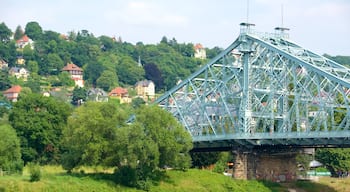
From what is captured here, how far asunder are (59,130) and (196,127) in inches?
543

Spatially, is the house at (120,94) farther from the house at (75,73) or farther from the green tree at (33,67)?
the green tree at (33,67)

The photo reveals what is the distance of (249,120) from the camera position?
244 feet

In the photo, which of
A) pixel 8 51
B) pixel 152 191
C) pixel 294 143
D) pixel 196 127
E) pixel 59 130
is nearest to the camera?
pixel 152 191

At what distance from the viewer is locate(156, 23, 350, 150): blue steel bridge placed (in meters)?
69.0

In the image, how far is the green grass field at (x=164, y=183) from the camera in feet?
192

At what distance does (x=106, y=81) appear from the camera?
181750mm

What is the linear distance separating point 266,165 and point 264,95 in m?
6.53

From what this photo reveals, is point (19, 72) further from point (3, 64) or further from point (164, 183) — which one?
point (164, 183)

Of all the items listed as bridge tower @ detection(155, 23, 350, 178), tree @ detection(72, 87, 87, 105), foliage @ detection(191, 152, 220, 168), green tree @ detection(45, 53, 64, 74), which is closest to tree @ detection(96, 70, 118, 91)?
green tree @ detection(45, 53, 64, 74)

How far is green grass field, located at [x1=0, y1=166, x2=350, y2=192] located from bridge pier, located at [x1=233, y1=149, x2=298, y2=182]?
131cm

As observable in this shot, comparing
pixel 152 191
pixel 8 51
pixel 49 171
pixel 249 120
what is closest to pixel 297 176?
pixel 249 120

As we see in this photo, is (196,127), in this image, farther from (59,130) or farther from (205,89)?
(59,130)

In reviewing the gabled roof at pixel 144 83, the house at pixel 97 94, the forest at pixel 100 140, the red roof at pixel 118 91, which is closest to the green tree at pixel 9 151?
the forest at pixel 100 140

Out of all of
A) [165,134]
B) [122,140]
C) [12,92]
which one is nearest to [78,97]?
[12,92]
